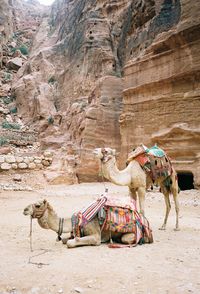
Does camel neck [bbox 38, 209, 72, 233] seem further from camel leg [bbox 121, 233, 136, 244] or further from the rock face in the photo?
the rock face

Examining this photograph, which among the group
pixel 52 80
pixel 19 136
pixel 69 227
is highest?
pixel 52 80

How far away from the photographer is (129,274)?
3.83 m

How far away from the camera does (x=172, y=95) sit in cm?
1534

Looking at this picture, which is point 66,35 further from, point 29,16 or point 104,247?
point 104,247

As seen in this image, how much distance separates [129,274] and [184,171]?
35.9 ft

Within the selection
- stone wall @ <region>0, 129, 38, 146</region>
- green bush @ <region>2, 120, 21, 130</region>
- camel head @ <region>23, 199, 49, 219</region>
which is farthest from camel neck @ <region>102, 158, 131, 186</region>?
green bush @ <region>2, 120, 21, 130</region>

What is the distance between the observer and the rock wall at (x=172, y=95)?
14.4 meters

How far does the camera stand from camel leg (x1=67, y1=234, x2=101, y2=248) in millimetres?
5062

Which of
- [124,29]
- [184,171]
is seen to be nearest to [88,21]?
[124,29]

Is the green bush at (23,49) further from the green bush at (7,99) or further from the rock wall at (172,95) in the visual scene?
the rock wall at (172,95)

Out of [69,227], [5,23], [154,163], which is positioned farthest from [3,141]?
[5,23]

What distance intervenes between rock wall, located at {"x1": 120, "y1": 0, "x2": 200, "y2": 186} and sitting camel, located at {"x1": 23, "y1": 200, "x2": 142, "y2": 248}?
359 inches

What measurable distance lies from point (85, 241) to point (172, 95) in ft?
38.1

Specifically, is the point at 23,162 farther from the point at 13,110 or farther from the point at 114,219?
the point at 13,110
